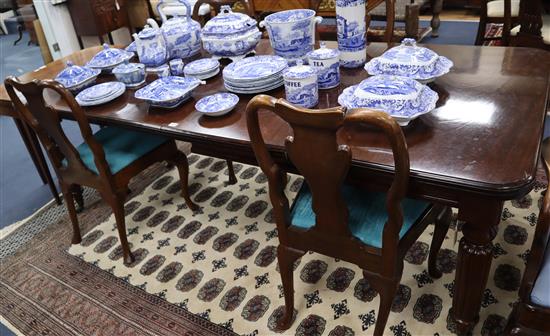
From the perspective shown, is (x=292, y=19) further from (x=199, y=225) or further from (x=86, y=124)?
(x=199, y=225)

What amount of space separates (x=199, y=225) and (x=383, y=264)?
1.11 metres

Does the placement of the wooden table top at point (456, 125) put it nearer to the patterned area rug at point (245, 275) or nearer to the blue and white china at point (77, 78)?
the blue and white china at point (77, 78)

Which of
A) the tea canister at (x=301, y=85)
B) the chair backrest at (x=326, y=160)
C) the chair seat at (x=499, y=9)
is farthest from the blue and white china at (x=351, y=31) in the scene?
the chair seat at (x=499, y=9)

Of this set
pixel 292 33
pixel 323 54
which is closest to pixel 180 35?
pixel 292 33

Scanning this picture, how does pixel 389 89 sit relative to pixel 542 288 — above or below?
above

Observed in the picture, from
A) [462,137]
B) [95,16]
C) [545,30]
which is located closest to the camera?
[462,137]

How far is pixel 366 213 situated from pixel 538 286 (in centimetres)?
45

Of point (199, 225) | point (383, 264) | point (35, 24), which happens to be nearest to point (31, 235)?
point (199, 225)

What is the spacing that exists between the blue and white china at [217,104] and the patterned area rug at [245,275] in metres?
0.72

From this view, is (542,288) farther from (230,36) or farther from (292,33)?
(230,36)

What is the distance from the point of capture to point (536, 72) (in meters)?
1.35

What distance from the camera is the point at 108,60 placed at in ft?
6.23

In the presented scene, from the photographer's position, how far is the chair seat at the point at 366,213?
1156 mm

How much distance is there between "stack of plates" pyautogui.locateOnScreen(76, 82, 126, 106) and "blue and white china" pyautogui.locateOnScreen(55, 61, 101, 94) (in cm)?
7
